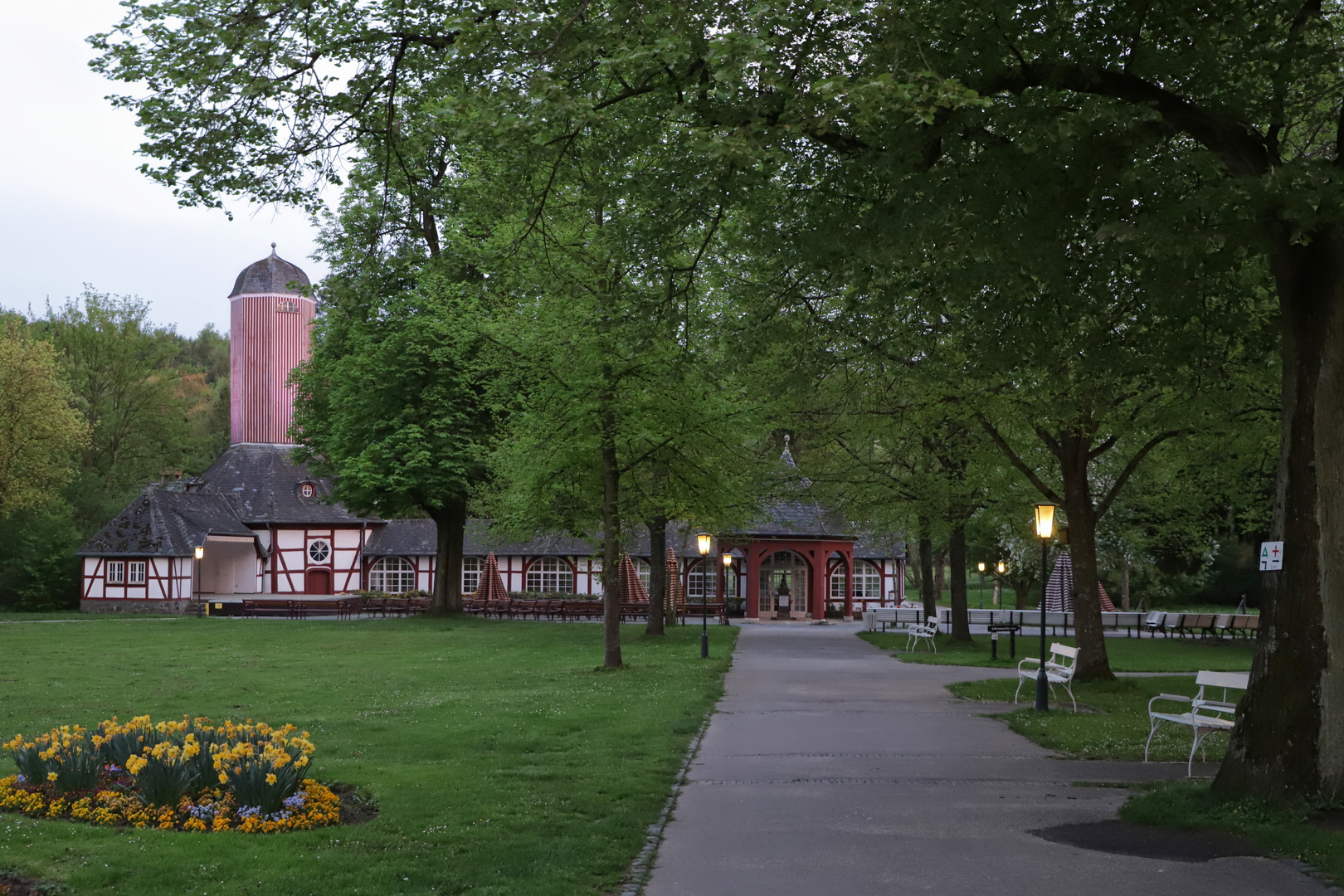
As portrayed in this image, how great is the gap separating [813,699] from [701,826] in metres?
8.88

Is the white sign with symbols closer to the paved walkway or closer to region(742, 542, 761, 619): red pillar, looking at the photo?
the paved walkway

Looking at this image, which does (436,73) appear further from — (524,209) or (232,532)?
(232,532)

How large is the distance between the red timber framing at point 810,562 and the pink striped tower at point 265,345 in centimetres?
2170

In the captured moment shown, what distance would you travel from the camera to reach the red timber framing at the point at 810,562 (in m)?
47.2

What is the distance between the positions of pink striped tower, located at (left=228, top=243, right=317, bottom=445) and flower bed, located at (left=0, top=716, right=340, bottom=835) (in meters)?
46.7

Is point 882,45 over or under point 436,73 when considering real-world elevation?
under

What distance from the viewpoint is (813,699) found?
16922 mm

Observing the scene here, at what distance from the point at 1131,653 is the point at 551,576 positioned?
27334 millimetres

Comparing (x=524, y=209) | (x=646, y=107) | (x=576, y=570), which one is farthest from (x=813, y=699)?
(x=576, y=570)

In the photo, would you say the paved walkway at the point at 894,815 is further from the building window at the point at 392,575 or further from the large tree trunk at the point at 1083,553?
the building window at the point at 392,575

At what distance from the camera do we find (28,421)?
41.2 meters

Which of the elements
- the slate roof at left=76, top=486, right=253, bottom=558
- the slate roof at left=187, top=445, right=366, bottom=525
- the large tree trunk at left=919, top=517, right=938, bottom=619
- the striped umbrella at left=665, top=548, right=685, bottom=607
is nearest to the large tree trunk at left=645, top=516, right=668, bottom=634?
the large tree trunk at left=919, top=517, right=938, bottom=619

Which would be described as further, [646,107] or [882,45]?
[646,107]

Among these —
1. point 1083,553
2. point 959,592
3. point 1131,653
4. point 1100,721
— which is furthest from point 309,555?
point 1100,721
